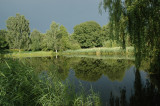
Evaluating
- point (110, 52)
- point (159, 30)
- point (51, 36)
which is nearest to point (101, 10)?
point (159, 30)

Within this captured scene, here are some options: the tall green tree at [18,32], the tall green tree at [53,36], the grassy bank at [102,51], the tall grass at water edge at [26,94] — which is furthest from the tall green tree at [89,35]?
the tall grass at water edge at [26,94]

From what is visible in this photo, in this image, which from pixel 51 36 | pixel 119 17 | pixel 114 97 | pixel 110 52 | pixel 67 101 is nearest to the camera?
pixel 67 101

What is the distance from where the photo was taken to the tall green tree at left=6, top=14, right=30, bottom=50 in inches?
1305

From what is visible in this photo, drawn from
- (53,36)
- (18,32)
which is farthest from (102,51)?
(18,32)

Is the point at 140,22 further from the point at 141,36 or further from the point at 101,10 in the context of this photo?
the point at 101,10

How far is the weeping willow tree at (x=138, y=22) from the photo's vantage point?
12.7 feet

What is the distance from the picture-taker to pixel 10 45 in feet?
115

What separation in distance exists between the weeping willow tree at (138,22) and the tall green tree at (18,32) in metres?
34.8

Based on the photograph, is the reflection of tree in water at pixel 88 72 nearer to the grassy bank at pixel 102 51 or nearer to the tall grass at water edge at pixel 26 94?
the tall grass at water edge at pixel 26 94

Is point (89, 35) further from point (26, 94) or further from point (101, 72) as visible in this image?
point (26, 94)

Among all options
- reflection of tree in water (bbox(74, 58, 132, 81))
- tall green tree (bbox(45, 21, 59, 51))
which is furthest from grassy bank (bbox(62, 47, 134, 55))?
reflection of tree in water (bbox(74, 58, 132, 81))

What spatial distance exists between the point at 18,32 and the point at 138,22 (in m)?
37.1

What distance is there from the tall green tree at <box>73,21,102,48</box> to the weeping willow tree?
125 ft

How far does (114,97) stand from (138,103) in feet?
3.26
